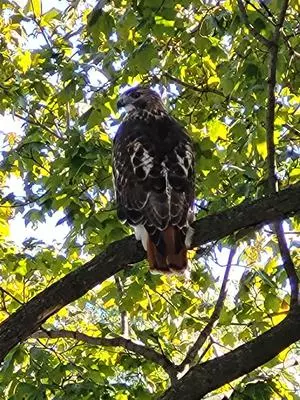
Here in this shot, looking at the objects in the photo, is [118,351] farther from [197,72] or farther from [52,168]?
[197,72]

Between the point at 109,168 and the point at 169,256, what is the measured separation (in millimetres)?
1279

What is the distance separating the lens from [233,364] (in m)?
3.10

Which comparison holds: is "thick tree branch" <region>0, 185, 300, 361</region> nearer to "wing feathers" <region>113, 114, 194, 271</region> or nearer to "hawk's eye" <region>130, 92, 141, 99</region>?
"wing feathers" <region>113, 114, 194, 271</region>

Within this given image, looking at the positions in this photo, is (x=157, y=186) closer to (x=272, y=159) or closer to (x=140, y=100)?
(x=272, y=159)

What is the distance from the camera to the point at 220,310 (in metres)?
4.73

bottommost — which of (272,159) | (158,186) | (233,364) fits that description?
(233,364)

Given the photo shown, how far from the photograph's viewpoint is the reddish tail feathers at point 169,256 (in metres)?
3.78

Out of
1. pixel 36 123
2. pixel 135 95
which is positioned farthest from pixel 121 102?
pixel 36 123

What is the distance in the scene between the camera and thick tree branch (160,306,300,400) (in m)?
3.04

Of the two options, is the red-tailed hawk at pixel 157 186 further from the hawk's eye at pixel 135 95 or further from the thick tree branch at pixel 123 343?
the thick tree branch at pixel 123 343

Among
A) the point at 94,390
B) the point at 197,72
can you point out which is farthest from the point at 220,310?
the point at 197,72

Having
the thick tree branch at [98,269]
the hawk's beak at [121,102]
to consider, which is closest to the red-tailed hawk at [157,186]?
the thick tree branch at [98,269]

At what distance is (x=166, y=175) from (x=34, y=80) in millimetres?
1595

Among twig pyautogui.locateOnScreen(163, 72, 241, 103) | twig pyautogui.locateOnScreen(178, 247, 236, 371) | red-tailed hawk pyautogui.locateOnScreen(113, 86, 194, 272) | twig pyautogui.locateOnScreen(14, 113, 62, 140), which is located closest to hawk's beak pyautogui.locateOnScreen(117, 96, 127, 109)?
twig pyautogui.locateOnScreen(163, 72, 241, 103)
